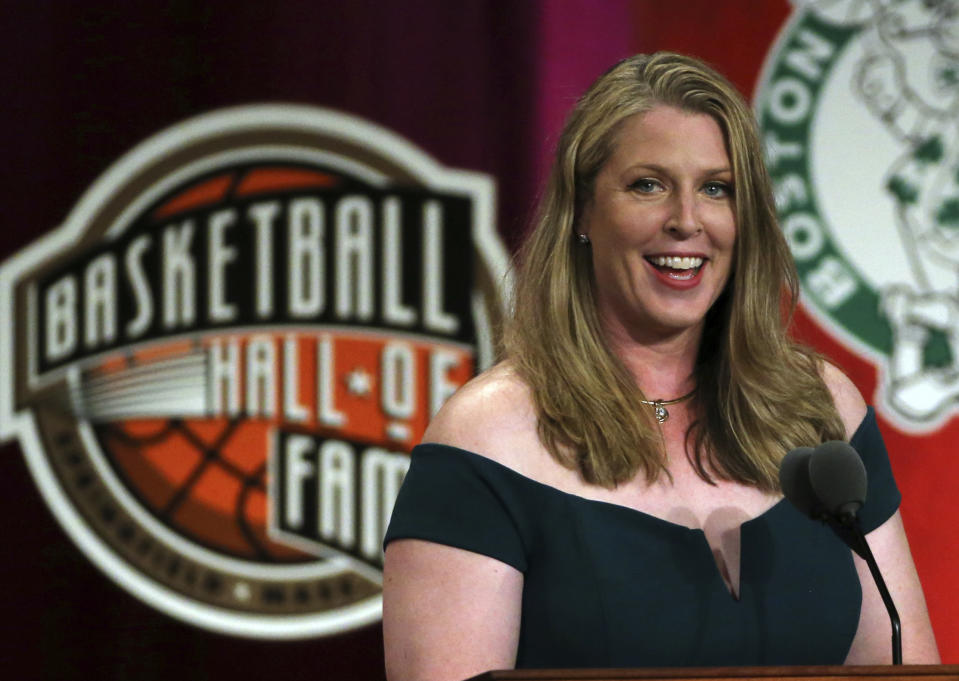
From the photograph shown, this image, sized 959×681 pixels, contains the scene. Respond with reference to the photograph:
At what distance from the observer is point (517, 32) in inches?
107

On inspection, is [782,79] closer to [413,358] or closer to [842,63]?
[842,63]

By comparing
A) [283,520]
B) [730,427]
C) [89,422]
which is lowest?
[283,520]

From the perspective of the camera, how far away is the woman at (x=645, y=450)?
4.66ft

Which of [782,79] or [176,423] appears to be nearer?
[176,423]

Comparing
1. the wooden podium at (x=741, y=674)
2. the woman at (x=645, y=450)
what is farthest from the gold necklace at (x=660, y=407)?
the wooden podium at (x=741, y=674)

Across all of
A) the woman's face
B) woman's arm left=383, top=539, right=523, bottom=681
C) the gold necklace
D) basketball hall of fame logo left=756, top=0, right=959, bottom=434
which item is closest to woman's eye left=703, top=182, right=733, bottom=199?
the woman's face

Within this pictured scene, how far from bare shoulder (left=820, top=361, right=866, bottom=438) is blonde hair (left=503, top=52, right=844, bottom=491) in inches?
1.1

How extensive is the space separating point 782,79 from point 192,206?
4.14 feet

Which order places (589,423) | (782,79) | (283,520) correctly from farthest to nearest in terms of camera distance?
(782,79) → (283,520) → (589,423)

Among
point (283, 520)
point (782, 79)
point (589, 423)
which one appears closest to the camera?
point (589, 423)

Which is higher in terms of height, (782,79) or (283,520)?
(782,79)

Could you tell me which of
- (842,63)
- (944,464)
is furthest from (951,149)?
(944,464)

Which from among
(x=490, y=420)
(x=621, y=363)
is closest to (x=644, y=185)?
(x=621, y=363)

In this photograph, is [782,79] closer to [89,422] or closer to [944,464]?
[944,464]
